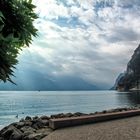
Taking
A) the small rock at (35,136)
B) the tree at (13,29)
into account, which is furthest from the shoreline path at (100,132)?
the tree at (13,29)

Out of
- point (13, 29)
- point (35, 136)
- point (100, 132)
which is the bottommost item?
point (35, 136)

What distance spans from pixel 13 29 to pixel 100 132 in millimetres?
7464

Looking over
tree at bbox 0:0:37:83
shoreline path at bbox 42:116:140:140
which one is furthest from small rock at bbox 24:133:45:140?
tree at bbox 0:0:37:83

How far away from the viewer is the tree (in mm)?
8398

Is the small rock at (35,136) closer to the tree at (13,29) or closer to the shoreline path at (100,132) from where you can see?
the shoreline path at (100,132)

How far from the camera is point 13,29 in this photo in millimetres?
9297

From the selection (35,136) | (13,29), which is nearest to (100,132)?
(35,136)

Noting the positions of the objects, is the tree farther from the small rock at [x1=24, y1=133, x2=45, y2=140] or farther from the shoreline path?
the small rock at [x1=24, y1=133, x2=45, y2=140]

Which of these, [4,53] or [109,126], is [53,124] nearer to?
[109,126]

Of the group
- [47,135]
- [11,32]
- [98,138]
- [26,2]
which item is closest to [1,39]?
[11,32]

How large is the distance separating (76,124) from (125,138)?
4.23 meters

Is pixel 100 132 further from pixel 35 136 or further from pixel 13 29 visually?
pixel 13 29

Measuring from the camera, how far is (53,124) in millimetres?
16484

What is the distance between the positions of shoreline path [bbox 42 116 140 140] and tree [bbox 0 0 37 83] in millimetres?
5831
